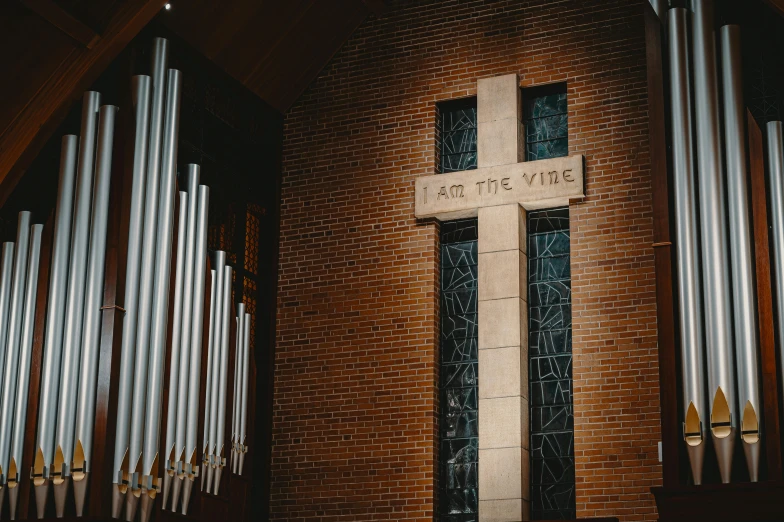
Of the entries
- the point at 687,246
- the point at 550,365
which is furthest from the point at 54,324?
the point at 687,246

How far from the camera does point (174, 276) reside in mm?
9875

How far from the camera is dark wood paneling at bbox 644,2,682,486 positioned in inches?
323

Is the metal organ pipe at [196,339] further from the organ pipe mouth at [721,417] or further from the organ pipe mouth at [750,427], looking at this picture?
the organ pipe mouth at [750,427]

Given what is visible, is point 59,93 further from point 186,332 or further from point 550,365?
point 550,365

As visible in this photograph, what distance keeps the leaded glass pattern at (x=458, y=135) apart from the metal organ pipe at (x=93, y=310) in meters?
3.76

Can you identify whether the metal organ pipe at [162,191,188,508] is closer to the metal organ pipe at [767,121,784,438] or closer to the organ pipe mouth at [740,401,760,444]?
the organ pipe mouth at [740,401,760,444]

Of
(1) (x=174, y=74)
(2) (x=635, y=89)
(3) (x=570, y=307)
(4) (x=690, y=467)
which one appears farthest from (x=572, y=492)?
(1) (x=174, y=74)

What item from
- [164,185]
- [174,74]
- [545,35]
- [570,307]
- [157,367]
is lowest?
[157,367]

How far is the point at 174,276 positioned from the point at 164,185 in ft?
2.42

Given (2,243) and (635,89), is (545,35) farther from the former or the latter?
(2,243)

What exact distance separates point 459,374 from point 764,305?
3.81 metres

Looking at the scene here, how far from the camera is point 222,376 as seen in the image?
34.4 ft

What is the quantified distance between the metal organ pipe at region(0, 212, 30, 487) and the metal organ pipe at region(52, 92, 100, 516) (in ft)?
1.30

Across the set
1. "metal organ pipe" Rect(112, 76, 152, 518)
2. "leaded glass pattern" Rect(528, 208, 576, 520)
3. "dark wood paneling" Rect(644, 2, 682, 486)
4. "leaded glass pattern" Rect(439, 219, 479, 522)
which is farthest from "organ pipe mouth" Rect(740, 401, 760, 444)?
"metal organ pipe" Rect(112, 76, 152, 518)
